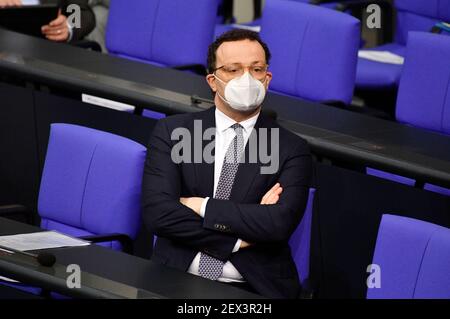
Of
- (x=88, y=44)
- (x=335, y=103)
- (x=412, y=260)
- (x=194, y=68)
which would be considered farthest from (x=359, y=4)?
(x=412, y=260)

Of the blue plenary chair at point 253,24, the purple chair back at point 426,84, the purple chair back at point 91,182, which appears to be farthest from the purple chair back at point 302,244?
the blue plenary chair at point 253,24

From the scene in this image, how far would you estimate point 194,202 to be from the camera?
3455 millimetres

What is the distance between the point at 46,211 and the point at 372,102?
8.04ft

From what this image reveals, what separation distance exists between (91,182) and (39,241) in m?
0.50

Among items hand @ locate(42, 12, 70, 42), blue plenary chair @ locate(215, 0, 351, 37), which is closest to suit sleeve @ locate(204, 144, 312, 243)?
hand @ locate(42, 12, 70, 42)

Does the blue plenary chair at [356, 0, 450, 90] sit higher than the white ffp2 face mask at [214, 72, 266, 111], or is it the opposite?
the white ffp2 face mask at [214, 72, 266, 111]

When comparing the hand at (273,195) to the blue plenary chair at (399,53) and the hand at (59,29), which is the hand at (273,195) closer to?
the blue plenary chair at (399,53)

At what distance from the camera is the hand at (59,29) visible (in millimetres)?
5641

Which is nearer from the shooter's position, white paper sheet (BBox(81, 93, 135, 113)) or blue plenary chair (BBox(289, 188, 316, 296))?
blue plenary chair (BBox(289, 188, 316, 296))

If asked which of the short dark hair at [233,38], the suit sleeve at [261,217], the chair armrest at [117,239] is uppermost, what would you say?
the short dark hair at [233,38]

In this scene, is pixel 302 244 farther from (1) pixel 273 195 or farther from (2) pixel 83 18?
(2) pixel 83 18

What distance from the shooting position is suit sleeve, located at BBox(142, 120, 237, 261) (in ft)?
11.1

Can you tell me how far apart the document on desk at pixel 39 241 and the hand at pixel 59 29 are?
7.64 feet

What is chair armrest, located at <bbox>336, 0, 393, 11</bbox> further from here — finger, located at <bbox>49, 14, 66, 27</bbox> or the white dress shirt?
the white dress shirt
